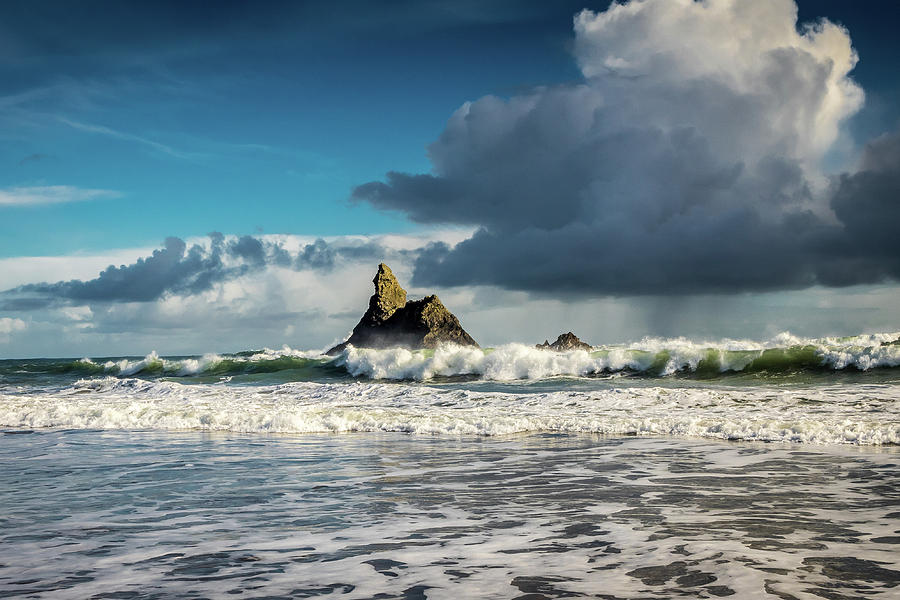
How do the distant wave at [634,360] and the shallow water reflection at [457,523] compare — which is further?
the distant wave at [634,360]

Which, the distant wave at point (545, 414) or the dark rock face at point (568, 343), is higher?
the dark rock face at point (568, 343)

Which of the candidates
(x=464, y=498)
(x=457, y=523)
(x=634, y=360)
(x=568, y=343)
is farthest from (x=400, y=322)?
(x=457, y=523)

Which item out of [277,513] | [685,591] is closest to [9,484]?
[277,513]

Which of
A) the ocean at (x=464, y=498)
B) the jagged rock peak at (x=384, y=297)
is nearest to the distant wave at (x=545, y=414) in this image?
the ocean at (x=464, y=498)

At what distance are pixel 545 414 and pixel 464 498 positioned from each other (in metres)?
9.24

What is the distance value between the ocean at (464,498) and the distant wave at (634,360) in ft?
23.0

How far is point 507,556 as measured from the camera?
5777mm

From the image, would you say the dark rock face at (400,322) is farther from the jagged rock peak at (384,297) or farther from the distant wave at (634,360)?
the distant wave at (634,360)

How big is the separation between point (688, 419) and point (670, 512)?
27.5 feet

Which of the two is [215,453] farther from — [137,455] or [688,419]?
[688,419]

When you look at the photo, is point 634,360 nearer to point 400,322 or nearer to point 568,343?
point 568,343

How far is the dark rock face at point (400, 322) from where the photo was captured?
42.8 m

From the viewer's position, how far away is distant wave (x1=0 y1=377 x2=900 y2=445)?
13.9m

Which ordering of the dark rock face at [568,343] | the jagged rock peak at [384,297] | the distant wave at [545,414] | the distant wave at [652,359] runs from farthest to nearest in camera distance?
the jagged rock peak at [384,297] → the dark rock face at [568,343] → the distant wave at [652,359] → the distant wave at [545,414]
